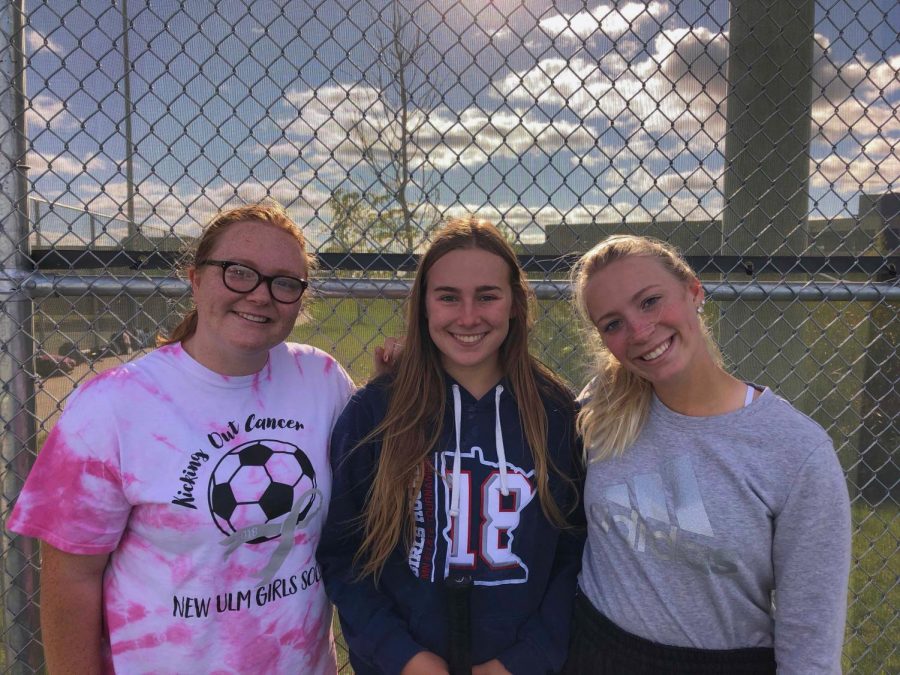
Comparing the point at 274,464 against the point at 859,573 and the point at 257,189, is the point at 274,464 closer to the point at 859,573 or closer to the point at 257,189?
the point at 257,189

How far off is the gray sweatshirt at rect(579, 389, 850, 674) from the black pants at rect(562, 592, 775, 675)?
23 millimetres

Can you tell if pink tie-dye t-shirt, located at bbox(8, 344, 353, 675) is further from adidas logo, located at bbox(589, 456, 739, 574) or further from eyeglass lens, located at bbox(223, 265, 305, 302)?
adidas logo, located at bbox(589, 456, 739, 574)

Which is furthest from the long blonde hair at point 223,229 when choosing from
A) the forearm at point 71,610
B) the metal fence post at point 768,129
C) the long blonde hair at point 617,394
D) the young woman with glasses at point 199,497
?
the metal fence post at point 768,129

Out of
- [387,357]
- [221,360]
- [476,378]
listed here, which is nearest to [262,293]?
[221,360]

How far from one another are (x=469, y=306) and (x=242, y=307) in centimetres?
65

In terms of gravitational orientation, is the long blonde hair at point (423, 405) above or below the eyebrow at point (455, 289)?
below

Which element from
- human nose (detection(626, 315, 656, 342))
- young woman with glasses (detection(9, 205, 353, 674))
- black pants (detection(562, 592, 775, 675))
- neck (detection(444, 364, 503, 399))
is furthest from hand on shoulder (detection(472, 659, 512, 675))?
human nose (detection(626, 315, 656, 342))

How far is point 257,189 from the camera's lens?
214 cm

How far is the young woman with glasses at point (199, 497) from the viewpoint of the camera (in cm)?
152

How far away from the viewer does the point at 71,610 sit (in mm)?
1547

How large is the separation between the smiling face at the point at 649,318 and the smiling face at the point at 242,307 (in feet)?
3.01

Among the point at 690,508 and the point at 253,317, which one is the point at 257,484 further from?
the point at 690,508

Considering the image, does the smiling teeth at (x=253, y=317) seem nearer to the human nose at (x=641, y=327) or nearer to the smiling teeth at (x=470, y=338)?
the smiling teeth at (x=470, y=338)

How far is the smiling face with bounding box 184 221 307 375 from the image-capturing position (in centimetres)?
163
